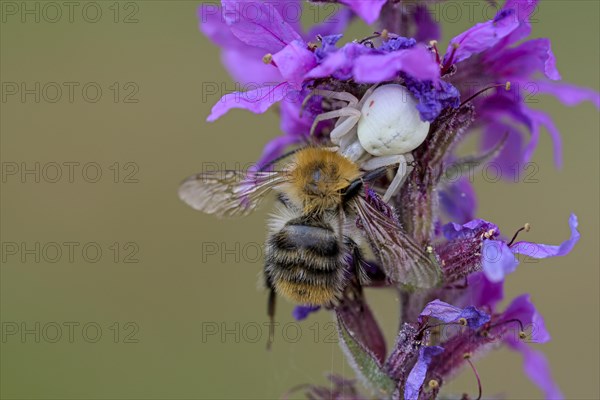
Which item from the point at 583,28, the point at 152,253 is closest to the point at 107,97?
the point at 152,253

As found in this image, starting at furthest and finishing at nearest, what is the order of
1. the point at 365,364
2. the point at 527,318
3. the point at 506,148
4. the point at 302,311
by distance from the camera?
the point at 506,148, the point at 302,311, the point at 527,318, the point at 365,364

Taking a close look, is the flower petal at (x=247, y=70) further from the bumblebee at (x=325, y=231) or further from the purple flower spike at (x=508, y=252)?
the purple flower spike at (x=508, y=252)

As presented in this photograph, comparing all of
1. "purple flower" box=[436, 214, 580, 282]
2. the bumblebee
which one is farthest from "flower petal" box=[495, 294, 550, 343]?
the bumblebee

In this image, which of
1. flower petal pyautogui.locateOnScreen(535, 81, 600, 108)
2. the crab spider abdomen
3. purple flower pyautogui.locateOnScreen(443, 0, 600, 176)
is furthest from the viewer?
flower petal pyautogui.locateOnScreen(535, 81, 600, 108)

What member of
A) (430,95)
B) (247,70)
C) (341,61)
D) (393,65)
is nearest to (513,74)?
(430,95)

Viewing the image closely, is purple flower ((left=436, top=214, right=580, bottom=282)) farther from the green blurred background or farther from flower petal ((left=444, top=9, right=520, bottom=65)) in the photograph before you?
the green blurred background

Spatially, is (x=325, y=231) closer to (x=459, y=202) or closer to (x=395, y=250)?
(x=395, y=250)

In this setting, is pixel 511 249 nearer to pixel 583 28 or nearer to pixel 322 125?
pixel 322 125
